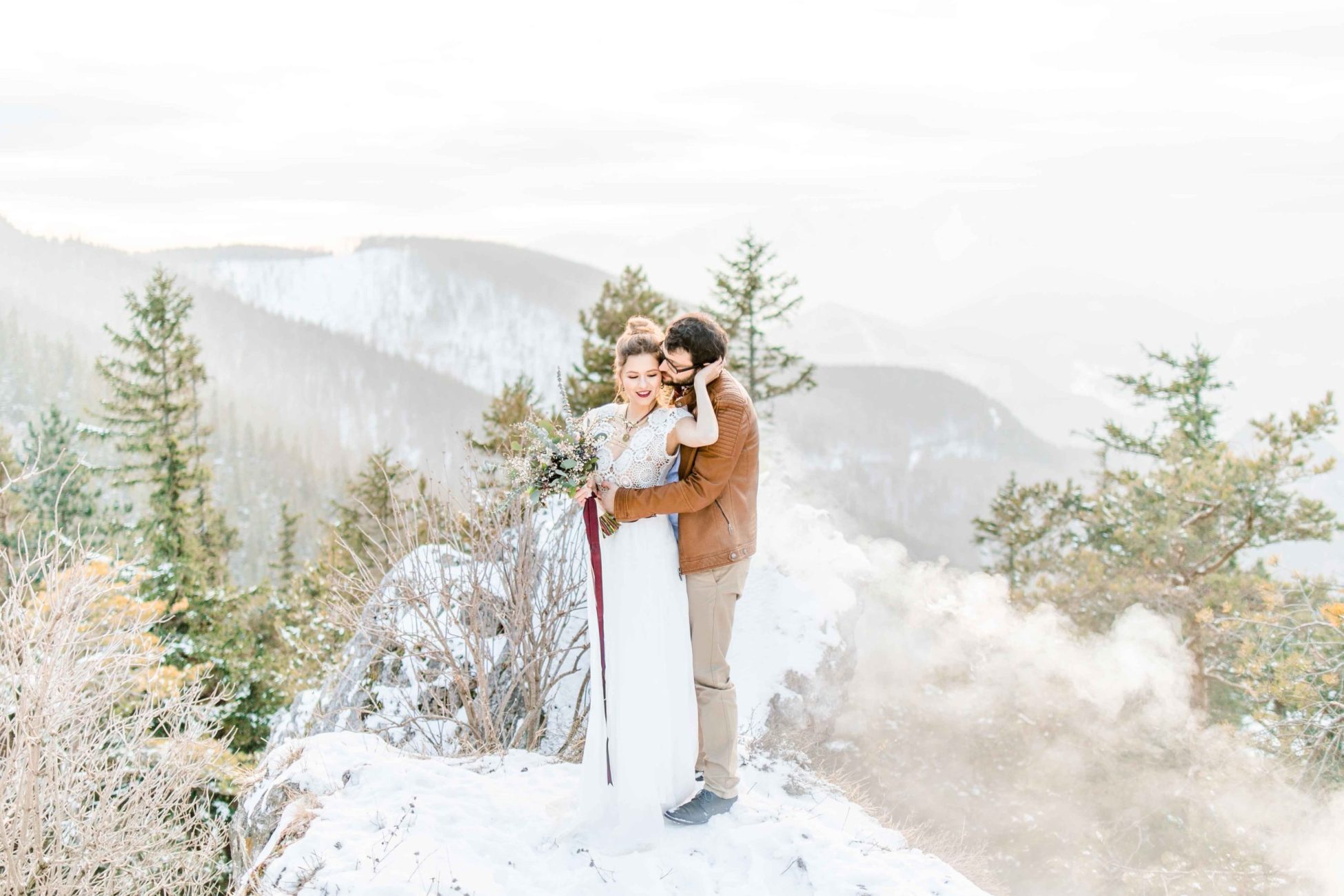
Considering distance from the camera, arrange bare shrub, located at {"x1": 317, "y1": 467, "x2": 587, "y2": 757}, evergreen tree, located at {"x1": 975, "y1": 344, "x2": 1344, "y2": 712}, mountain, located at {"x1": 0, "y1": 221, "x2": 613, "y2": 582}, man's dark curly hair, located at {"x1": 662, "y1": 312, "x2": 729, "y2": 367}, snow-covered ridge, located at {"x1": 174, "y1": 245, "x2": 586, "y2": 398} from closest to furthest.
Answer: man's dark curly hair, located at {"x1": 662, "y1": 312, "x2": 729, "y2": 367} → bare shrub, located at {"x1": 317, "y1": 467, "x2": 587, "y2": 757} → evergreen tree, located at {"x1": 975, "y1": 344, "x2": 1344, "y2": 712} → mountain, located at {"x1": 0, "y1": 221, "x2": 613, "y2": 582} → snow-covered ridge, located at {"x1": 174, "y1": 245, "x2": 586, "y2": 398}

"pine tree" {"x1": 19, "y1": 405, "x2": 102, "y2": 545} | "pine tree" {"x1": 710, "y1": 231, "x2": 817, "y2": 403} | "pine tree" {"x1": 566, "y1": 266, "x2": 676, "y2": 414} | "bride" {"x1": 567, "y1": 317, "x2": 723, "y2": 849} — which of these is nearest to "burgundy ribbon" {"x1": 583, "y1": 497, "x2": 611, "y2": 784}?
"bride" {"x1": 567, "y1": 317, "x2": 723, "y2": 849}

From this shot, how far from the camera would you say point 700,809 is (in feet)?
14.7

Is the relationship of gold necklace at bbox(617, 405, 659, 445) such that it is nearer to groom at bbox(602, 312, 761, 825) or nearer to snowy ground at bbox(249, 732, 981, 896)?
groom at bbox(602, 312, 761, 825)

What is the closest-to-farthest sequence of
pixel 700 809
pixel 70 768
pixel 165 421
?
pixel 700 809, pixel 70 768, pixel 165 421

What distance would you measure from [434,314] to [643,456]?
19400 centimetres

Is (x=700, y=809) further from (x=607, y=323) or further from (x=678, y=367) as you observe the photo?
(x=607, y=323)

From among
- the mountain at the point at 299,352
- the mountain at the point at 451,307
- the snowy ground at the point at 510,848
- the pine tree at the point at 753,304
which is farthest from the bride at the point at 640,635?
the mountain at the point at 451,307

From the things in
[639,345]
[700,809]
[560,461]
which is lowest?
[700,809]

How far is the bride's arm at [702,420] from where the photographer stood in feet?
13.2

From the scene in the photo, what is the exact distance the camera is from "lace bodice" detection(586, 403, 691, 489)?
414 centimetres

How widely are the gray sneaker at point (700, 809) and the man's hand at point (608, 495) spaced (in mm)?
1636

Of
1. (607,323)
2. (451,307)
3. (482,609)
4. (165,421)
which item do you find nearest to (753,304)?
(607,323)

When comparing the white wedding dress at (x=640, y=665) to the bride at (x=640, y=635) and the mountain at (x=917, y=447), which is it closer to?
the bride at (x=640, y=635)

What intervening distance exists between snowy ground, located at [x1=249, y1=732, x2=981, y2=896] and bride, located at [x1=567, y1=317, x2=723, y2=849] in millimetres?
247
